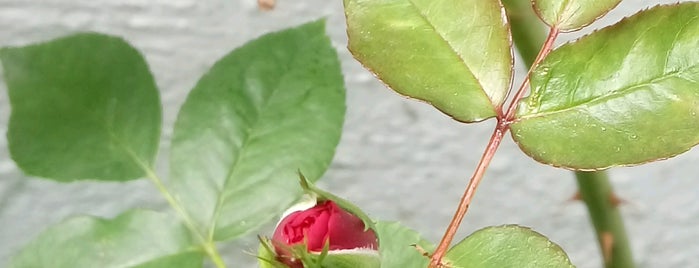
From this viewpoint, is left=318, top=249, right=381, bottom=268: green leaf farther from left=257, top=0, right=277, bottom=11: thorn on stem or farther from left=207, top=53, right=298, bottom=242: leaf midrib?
left=257, top=0, right=277, bottom=11: thorn on stem

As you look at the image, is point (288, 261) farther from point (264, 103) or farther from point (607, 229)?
point (607, 229)

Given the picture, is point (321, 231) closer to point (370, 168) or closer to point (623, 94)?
point (623, 94)

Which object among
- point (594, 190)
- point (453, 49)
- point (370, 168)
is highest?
point (453, 49)

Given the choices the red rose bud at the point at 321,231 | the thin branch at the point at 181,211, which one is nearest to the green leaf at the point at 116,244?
the thin branch at the point at 181,211

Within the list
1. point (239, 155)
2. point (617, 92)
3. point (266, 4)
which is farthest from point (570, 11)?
point (266, 4)

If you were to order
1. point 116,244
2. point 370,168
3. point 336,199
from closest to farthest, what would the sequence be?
point 336,199, point 116,244, point 370,168

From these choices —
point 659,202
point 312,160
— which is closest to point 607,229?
point 312,160
